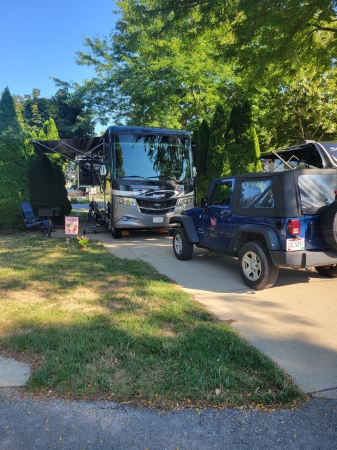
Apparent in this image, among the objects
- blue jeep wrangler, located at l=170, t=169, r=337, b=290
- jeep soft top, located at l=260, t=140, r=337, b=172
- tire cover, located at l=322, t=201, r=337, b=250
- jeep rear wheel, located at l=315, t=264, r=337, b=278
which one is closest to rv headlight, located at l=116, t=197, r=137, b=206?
blue jeep wrangler, located at l=170, t=169, r=337, b=290

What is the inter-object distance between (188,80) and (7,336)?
12483 millimetres

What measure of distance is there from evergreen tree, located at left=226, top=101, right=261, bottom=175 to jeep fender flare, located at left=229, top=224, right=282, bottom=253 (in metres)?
7.06

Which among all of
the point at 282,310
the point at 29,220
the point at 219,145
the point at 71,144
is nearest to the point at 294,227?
the point at 282,310

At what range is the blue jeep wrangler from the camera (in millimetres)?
5047

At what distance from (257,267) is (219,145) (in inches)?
333

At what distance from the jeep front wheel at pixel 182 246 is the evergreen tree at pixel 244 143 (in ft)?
18.6

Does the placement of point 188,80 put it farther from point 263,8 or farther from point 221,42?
point 263,8

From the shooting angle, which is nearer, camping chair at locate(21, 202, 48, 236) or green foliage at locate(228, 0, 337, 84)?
green foliage at locate(228, 0, 337, 84)

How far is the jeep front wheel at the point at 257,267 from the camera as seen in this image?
17.7 feet

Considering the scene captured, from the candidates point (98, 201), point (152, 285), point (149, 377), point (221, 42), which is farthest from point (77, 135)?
point (149, 377)

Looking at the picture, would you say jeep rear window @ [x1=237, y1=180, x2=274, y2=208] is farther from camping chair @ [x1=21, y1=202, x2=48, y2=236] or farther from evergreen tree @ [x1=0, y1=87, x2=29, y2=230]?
evergreen tree @ [x1=0, y1=87, x2=29, y2=230]

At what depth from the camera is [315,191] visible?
5223mm

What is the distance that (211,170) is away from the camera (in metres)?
13.5

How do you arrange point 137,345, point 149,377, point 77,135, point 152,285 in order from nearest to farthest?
point 149,377, point 137,345, point 152,285, point 77,135
